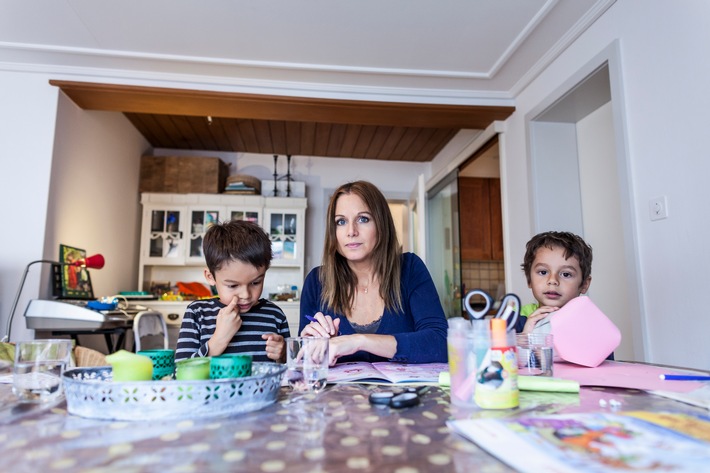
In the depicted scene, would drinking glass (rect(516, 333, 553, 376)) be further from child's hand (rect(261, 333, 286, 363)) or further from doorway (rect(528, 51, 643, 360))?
doorway (rect(528, 51, 643, 360))

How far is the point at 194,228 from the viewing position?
432cm

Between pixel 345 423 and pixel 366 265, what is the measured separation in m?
0.96

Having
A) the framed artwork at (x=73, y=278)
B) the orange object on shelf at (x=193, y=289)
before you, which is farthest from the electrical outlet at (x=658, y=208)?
the orange object on shelf at (x=193, y=289)

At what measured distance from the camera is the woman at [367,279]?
137cm

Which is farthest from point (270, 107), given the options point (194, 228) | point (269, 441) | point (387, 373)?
point (269, 441)

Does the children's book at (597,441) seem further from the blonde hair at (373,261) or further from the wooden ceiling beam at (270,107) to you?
the wooden ceiling beam at (270,107)

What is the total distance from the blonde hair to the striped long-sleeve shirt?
179 millimetres

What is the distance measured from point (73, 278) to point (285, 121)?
6.75ft

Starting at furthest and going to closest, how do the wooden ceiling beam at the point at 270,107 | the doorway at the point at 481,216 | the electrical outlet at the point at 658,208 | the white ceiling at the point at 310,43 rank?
A: the doorway at the point at 481,216 → the wooden ceiling beam at the point at 270,107 → the white ceiling at the point at 310,43 → the electrical outlet at the point at 658,208

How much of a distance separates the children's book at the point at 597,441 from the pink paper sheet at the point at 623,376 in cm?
20

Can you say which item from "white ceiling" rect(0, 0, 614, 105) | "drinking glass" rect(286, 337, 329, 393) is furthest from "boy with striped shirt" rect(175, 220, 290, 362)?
"white ceiling" rect(0, 0, 614, 105)

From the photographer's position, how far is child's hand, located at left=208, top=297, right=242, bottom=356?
3.86ft

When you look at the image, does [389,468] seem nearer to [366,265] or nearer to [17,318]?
[366,265]

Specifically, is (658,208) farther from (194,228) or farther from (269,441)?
(194,228)
